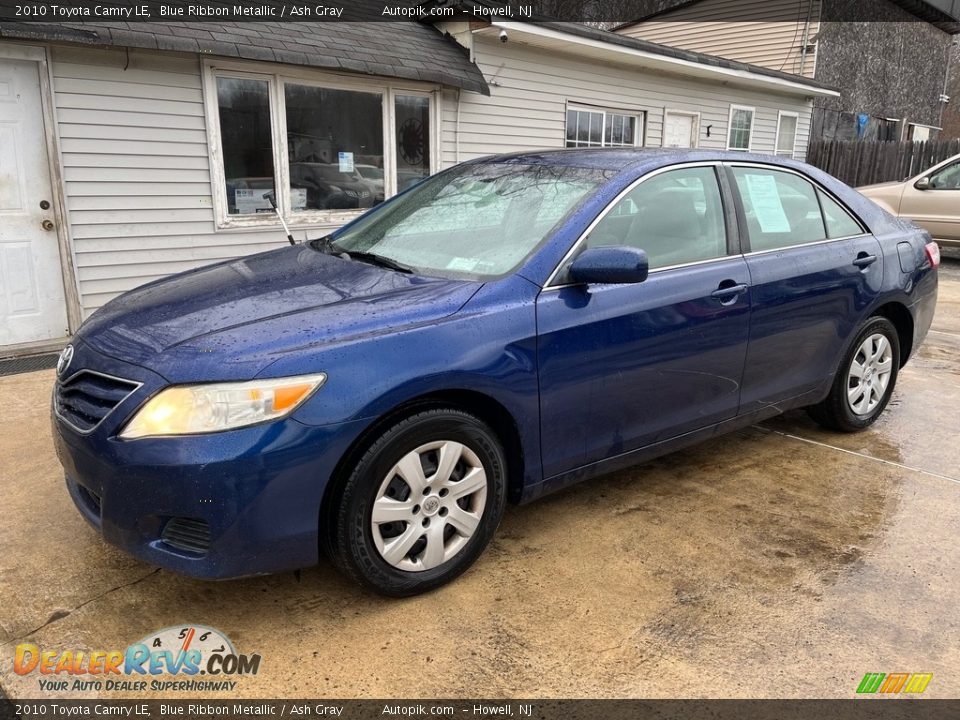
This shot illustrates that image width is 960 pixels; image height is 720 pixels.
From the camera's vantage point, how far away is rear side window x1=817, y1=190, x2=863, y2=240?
12.8 ft

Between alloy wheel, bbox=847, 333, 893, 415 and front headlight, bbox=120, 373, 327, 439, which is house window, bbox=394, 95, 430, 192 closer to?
alloy wheel, bbox=847, 333, 893, 415

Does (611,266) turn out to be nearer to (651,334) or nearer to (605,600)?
(651,334)

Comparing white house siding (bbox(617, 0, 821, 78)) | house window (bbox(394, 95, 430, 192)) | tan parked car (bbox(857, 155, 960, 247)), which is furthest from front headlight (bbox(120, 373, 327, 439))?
white house siding (bbox(617, 0, 821, 78))

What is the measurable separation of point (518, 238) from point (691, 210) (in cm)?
92

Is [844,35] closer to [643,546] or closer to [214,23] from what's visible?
[214,23]

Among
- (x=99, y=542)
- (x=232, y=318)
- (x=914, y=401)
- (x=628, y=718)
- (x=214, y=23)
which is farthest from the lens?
(x=214, y=23)

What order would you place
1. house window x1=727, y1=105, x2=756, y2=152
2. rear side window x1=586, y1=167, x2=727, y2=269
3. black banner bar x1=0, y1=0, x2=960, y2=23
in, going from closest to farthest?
rear side window x1=586, y1=167, x2=727, y2=269 < black banner bar x1=0, y1=0, x2=960, y2=23 < house window x1=727, y1=105, x2=756, y2=152

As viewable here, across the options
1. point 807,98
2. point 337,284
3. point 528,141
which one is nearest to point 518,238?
point 337,284

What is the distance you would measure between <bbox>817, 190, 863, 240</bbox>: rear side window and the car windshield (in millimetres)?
1497

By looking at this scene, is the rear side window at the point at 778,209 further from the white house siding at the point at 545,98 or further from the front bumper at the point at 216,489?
the white house siding at the point at 545,98

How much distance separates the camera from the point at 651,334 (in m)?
3.03

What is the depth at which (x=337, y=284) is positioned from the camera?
2.79m

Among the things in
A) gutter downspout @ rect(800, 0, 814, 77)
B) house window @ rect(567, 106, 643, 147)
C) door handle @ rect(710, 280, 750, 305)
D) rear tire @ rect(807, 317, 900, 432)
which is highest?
gutter downspout @ rect(800, 0, 814, 77)

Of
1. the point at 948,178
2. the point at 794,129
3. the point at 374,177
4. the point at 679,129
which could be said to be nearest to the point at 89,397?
the point at 374,177
